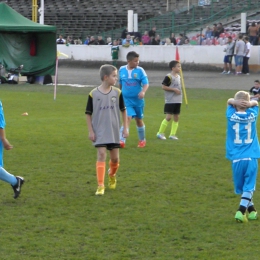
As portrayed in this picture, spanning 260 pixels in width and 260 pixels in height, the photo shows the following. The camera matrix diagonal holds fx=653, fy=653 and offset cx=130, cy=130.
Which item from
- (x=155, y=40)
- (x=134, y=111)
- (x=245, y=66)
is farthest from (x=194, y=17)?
(x=134, y=111)

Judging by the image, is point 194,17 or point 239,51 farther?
point 194,17

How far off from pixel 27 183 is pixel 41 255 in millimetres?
3179

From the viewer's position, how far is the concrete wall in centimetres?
3541

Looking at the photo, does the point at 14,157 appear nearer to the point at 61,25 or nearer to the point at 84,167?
the point at 84,167

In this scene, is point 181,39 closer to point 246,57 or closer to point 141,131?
point 246,57

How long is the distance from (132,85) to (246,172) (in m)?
5.24

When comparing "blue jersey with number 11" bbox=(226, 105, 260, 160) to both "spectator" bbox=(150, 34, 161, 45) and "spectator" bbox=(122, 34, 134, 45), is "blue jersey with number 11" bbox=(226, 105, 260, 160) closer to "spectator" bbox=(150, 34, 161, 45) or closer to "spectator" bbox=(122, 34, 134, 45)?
"spectator" bbox=(150, 34, 161, 45)

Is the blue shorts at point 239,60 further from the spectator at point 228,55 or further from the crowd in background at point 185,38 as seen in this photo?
the crowd in background at point 185,38

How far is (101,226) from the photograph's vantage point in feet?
22.4

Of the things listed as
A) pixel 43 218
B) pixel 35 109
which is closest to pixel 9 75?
pixel 35 109

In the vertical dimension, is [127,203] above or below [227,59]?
below

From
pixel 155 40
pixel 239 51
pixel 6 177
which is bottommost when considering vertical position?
pixel 6 177

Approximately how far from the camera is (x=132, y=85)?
38.7 feet

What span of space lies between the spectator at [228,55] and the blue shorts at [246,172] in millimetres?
26606
